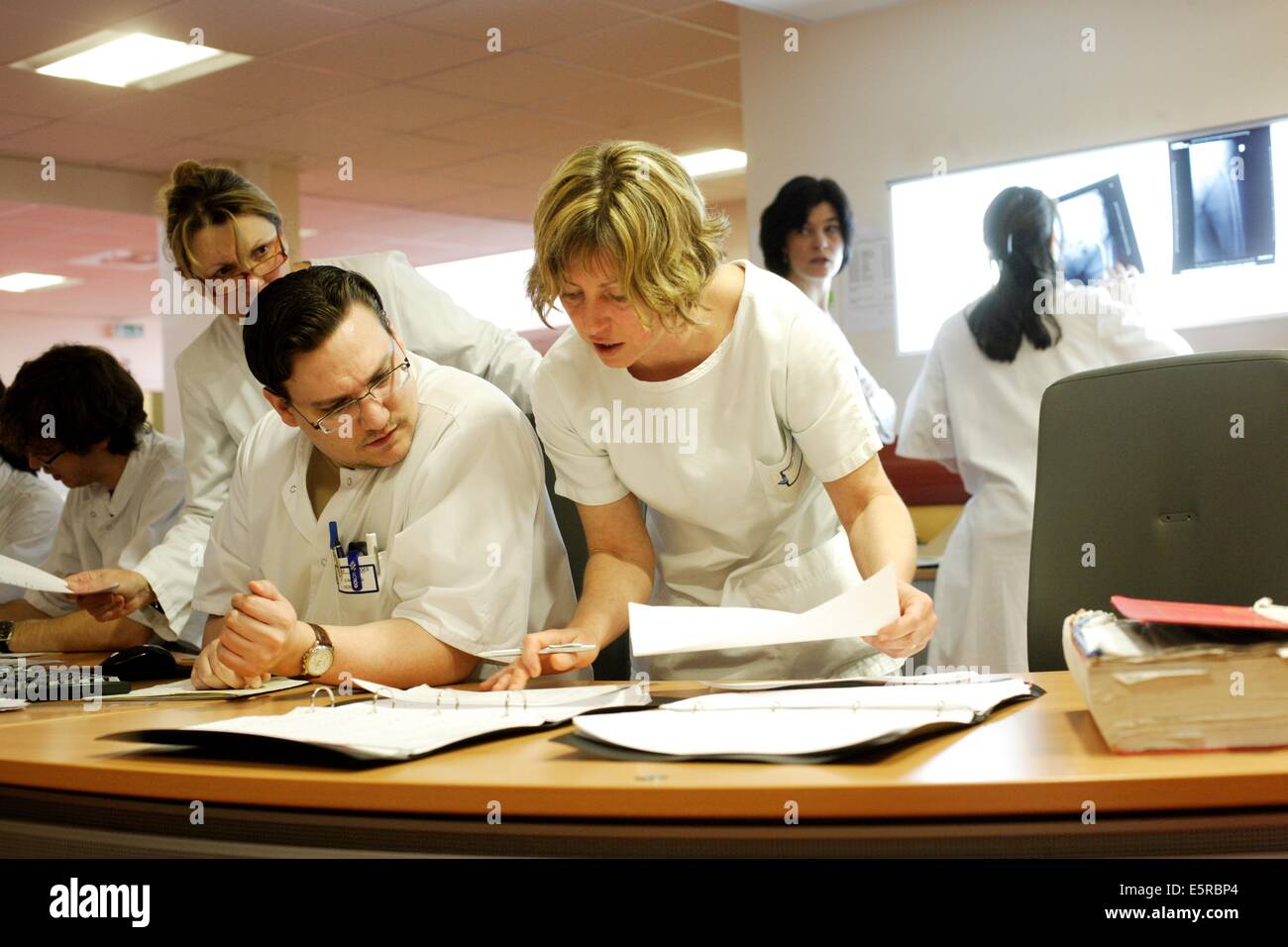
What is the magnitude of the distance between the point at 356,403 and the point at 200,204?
2.73ft

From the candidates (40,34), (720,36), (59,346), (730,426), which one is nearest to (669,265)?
(730,426)

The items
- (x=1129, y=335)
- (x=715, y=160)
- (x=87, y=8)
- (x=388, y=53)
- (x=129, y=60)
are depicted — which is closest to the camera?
(x=1129, y=335)

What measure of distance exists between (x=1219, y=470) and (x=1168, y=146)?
9.82 feet

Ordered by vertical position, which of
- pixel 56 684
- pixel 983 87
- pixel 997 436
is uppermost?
pixel 983 87

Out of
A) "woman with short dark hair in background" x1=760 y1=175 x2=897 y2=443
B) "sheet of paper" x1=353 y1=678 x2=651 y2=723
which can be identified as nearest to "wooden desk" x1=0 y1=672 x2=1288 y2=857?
"sheet of paper" x1=353 y1=678 x2=651 y2=723

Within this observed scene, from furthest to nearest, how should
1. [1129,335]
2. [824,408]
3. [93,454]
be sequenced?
1. [93,454]
2. [1129,335]
3. [824,408]

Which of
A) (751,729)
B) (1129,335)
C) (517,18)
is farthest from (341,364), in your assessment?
(517,18)

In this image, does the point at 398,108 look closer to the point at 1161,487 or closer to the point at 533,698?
the point at 1161,487

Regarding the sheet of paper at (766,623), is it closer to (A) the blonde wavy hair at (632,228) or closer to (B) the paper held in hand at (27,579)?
(A) the blonde wavy hair at (632,228)

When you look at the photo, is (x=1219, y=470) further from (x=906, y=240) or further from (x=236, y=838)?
(x=906, y=240)

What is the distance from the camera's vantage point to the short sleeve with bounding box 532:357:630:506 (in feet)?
5.62

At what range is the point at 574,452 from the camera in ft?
5.64

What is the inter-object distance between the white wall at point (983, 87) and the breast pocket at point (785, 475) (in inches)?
111

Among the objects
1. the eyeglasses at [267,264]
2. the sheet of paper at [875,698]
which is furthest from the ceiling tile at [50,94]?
the sheet of paper at [875,698]
